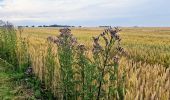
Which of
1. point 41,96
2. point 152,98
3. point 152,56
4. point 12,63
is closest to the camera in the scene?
point 152,98

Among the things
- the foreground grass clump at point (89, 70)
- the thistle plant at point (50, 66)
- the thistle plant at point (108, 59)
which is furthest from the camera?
the thistle plant at point (50, 66)

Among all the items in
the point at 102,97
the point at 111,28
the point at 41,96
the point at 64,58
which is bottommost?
the point at 41,96

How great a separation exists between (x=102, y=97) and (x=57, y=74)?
2.92 meters

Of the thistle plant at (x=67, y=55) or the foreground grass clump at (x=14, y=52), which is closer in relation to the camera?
the thistle plant at (x=67, y=55)

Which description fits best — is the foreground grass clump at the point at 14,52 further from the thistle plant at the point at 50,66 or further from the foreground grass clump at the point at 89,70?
the foreground grass clump at the point at 89,70

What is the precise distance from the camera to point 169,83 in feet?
22.2

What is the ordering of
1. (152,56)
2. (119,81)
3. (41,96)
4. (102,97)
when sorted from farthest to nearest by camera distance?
(152,56), (41,96), (119,81), (102,97)

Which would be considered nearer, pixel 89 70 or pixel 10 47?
pixel 89 70

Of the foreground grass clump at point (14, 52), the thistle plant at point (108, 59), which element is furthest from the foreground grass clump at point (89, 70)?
the foreground grass clump at point (14, 52)

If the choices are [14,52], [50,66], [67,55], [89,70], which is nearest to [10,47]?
[14,52]

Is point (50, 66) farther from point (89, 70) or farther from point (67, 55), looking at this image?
point (89, 70)

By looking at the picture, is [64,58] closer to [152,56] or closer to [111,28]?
[111,28]

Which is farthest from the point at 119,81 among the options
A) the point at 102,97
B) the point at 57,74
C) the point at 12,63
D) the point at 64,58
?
the point at 12,63

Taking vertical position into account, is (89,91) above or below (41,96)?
above
